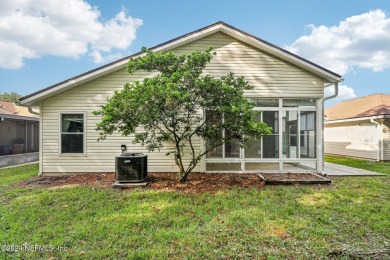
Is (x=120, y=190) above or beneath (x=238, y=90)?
beneath

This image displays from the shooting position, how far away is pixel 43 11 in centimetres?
1011

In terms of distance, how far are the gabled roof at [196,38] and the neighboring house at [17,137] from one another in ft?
19.7

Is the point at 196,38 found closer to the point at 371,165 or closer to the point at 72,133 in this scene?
the point at 72,133

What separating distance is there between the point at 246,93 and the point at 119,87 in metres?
4.77

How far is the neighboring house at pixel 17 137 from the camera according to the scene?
11.4m

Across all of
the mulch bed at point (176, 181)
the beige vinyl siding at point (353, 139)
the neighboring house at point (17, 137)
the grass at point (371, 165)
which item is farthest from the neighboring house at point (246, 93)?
the beige vinyl siding at point (353, 139)

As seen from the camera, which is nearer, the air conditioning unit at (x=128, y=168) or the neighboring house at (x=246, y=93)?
the air conditioning unit at (x=128, y=168)

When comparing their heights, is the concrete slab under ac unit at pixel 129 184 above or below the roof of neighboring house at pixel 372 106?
below

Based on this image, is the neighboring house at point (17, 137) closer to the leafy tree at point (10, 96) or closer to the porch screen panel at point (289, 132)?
the porch screen panel at point (289, 132)

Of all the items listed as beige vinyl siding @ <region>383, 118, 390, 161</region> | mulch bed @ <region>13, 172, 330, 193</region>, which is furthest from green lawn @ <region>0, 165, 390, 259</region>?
beige vinyl siding @ <region>383, 118, 390, 161</region>

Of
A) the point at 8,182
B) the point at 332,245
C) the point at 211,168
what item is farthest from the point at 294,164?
the point at 8,182

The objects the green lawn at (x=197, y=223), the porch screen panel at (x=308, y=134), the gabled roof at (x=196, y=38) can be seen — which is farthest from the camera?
the porch screen panel at (x=308, y=134)

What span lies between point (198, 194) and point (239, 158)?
9.62ft

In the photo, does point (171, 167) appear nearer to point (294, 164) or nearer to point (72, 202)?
point (72, 202)
